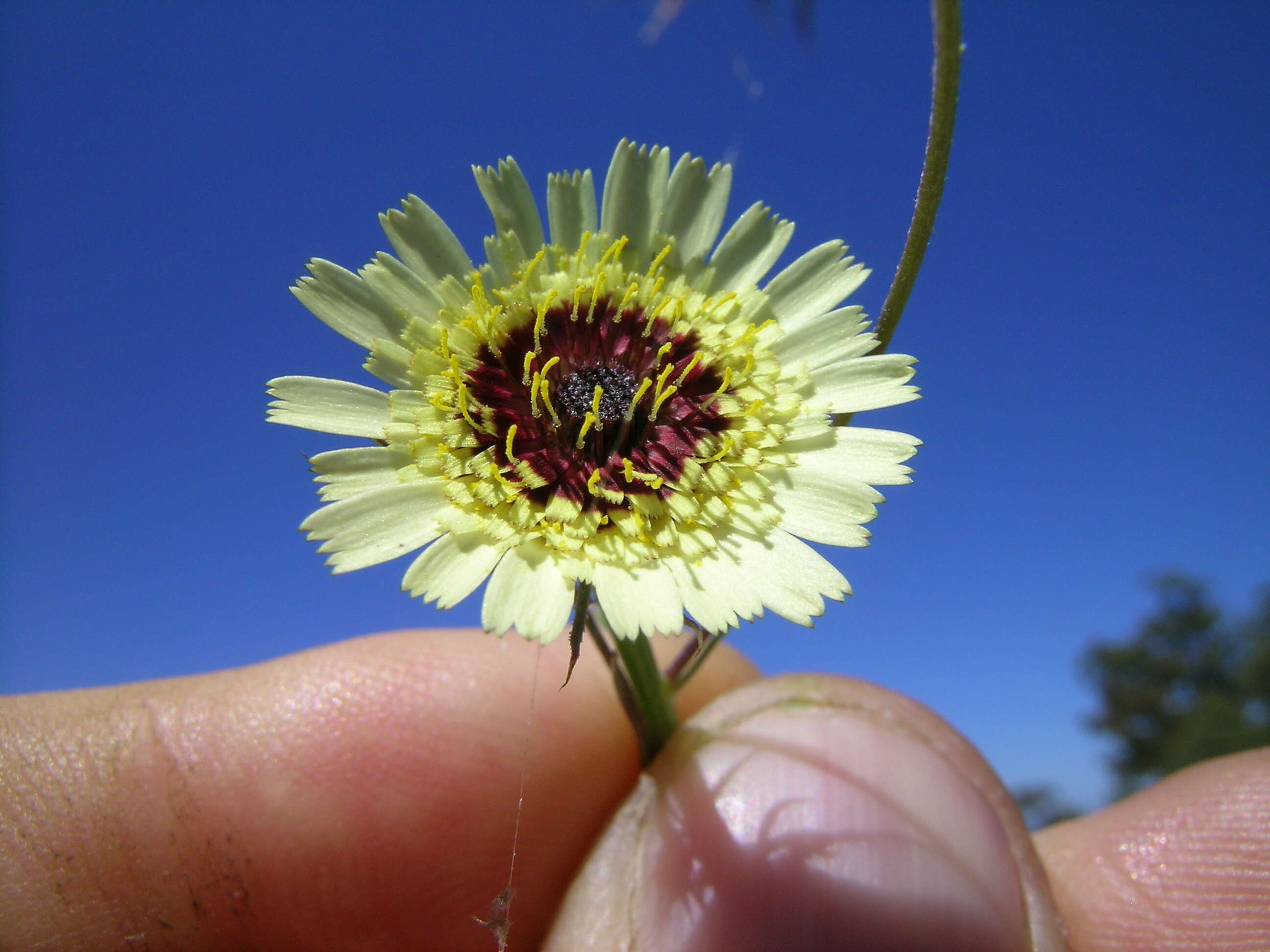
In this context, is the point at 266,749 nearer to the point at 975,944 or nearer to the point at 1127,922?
the point at 975,944

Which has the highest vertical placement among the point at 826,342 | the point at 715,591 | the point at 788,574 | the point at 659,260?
the point at 659,260

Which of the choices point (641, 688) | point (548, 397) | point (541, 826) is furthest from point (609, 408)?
point (541, 826)

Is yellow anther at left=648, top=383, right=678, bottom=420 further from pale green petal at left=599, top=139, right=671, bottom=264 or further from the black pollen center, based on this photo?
pale green petal at left=599, top=139, right=671, bottom=264

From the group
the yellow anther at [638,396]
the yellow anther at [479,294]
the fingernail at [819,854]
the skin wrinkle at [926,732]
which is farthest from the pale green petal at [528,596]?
the skin wrinkle at [926,732]

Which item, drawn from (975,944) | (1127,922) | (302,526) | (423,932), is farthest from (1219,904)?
(302,526)

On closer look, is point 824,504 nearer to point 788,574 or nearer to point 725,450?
point 788,574

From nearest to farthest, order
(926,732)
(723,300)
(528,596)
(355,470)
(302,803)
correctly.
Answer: (528,596)
(355,470)
(723,300)
(302,803)
(926,732)

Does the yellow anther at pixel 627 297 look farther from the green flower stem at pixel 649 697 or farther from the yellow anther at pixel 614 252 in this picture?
the green flower stem at pixel 649 697
